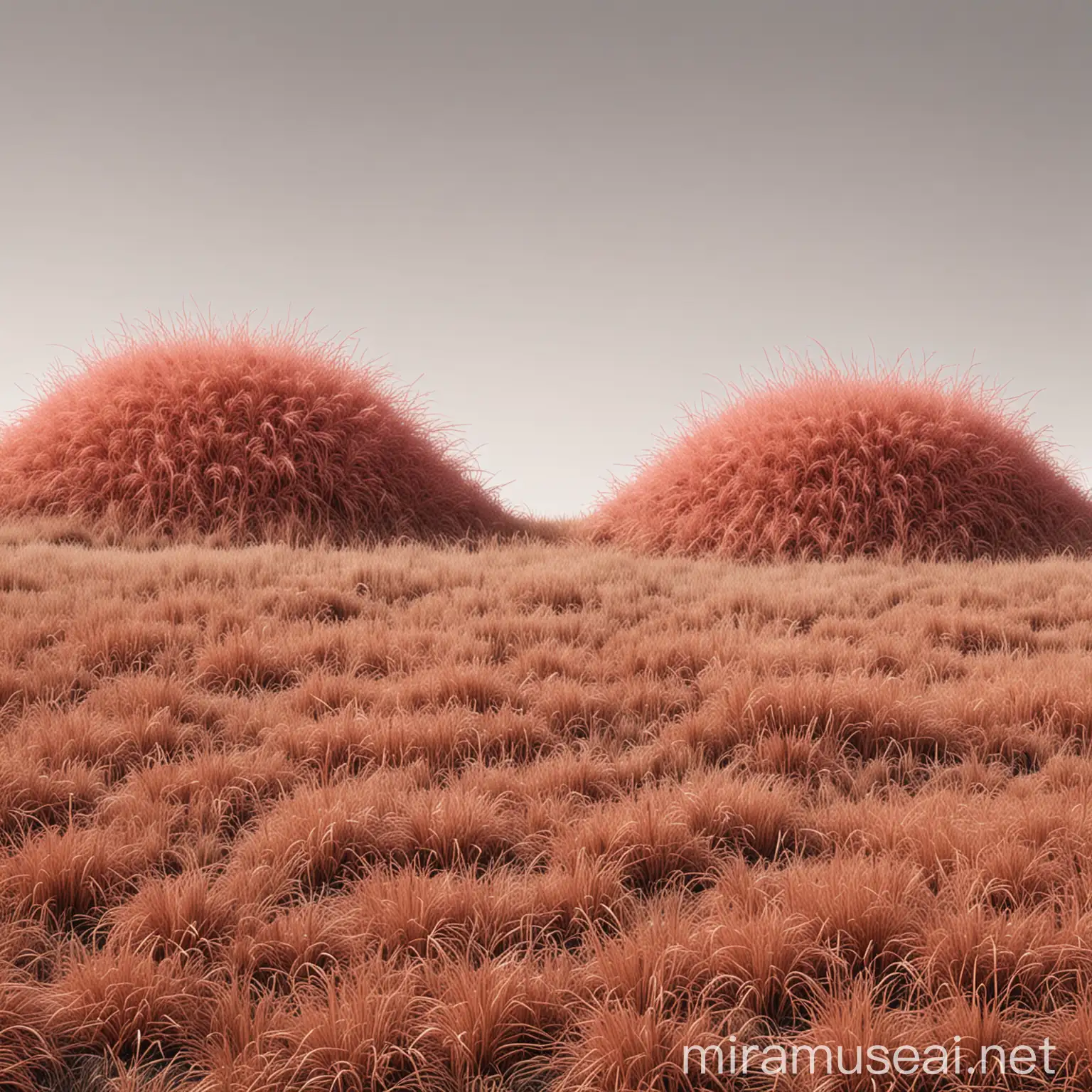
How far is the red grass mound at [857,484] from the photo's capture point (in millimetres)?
6777

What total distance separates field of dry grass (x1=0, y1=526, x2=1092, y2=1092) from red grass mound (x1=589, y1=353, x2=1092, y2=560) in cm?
260

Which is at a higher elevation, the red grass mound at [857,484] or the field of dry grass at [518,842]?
the red grass mound at [857,484]

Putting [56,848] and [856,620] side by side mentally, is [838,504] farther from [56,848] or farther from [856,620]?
[56,848]

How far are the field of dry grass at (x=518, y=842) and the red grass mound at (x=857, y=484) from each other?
8.51 ft

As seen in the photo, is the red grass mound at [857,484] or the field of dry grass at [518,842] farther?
the red grass mound at [857,484]

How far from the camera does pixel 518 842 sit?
225cm

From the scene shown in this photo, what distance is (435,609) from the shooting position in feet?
13.9

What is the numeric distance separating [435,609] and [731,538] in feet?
10.8

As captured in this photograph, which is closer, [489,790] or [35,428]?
[489,790]

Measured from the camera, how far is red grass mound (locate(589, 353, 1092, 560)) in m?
6.78

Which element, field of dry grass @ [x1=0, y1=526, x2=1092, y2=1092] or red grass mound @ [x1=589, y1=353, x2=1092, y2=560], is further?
red grass mound @ [x1=589, y1=353, x2=1092, y2=560]

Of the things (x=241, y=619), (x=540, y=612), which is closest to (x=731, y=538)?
(x=540, y=612)

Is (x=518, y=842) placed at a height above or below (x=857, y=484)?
below

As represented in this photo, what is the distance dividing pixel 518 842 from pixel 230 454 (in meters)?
5.38
